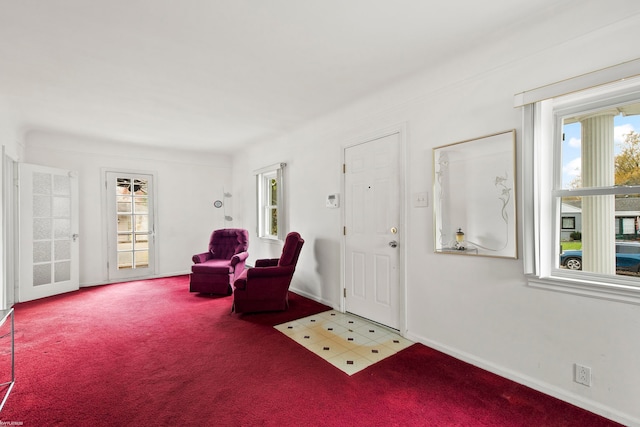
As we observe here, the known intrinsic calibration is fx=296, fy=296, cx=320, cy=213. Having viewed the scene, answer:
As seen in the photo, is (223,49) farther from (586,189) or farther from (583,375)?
(583,375)

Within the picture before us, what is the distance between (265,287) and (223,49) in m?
2.55

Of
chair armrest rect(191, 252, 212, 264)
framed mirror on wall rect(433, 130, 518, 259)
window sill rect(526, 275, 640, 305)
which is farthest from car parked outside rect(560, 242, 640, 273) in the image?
chair armrest rect(191, 252, 212, 264)

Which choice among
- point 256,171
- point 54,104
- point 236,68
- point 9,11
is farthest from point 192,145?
point 9,11

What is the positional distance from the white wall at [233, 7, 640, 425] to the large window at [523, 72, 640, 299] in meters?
0.14

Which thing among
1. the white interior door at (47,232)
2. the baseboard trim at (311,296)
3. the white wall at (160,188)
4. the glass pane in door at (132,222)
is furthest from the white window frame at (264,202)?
the white interior door at (47,232)

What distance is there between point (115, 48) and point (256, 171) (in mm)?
3205

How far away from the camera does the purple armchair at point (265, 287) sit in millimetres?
3570

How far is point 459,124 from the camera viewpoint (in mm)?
2521

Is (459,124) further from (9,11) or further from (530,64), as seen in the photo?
(9,11)

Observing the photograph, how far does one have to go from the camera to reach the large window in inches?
71.7

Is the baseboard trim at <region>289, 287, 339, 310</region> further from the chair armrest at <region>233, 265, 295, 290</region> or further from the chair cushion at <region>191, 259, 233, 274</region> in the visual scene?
the chair cushion at <region>191, 259, 233, 274</region>

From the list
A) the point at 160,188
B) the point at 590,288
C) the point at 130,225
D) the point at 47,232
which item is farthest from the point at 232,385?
the point at 160,188

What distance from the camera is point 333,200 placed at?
3.82m

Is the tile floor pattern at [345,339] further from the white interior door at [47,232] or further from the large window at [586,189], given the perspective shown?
the white interior door at [47,232]
